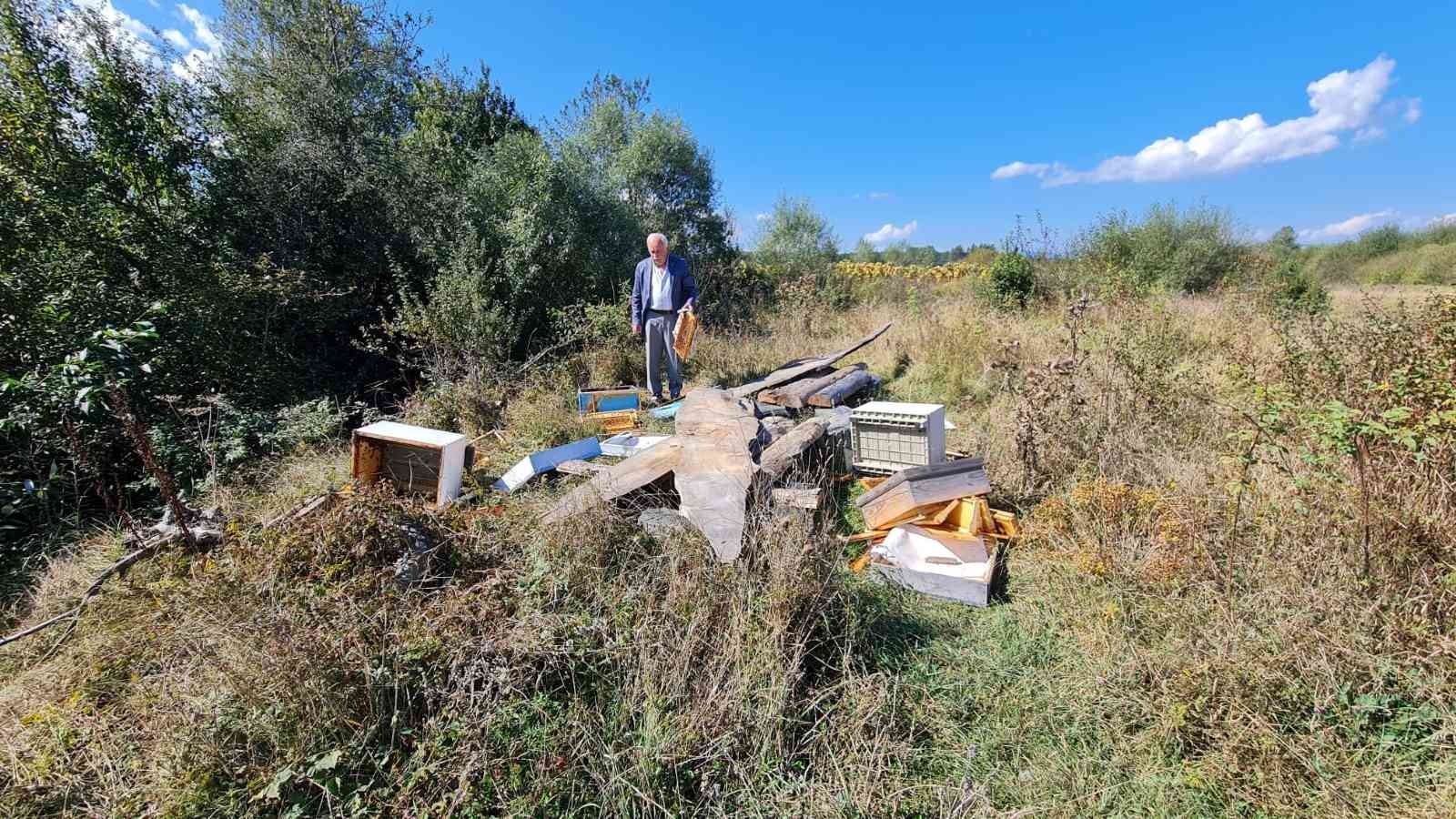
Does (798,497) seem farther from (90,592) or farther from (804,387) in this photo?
(90,592)

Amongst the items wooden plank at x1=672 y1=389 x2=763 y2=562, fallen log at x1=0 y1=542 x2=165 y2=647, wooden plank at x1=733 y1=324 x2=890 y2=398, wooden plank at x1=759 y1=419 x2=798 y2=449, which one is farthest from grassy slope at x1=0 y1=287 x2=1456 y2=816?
wooden plank at x1=733 y1=324 x2=890 y2=398

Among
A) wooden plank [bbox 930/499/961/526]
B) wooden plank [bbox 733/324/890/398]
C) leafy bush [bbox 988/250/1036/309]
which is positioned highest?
leafy bush [bbox 988/250/1036/309]

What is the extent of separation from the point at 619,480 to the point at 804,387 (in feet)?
9.55

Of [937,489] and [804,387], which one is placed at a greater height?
[804,387]

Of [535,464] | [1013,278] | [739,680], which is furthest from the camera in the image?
[1013,278]

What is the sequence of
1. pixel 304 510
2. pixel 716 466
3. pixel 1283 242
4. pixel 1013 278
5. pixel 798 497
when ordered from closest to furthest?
pixel 304 510 < pixel 798 497 < pixel 716 466 < pixel 1013 278 < pixel 1283 242

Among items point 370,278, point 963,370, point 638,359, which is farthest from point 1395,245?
point 370,278

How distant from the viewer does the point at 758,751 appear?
193 centimetres

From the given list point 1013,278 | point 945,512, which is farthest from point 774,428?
Result: point 1013,278

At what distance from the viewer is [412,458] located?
3.75 meters

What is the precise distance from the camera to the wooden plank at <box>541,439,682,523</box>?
9.34 feet

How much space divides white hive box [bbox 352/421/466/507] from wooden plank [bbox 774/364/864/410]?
10.1 ft

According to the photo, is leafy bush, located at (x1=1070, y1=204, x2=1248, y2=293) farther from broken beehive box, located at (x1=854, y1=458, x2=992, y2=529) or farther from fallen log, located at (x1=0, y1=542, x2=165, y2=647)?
fallen log, located at (x1=0, y1=542, x2=165, y2=647)

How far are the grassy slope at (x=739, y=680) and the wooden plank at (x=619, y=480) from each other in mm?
189
